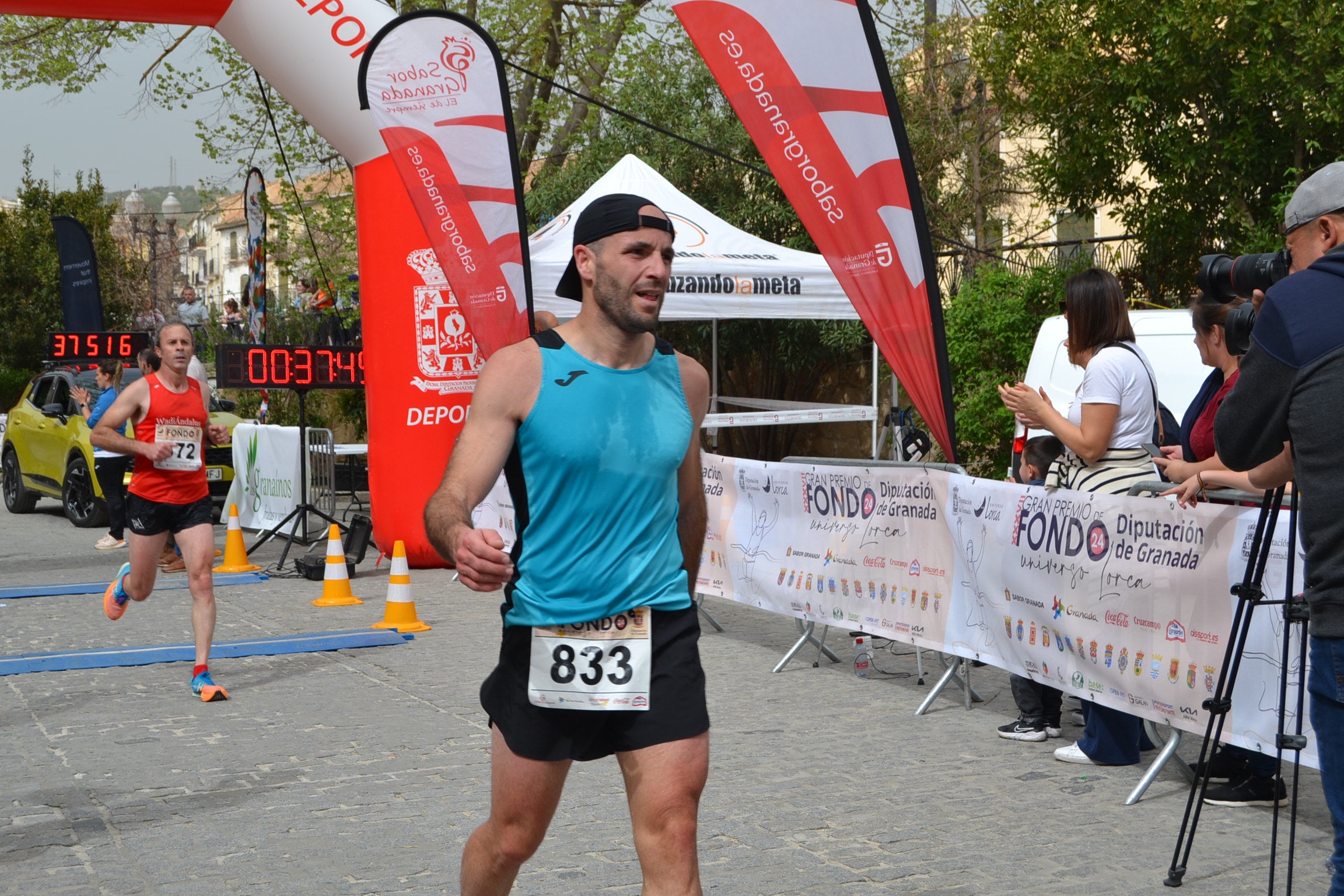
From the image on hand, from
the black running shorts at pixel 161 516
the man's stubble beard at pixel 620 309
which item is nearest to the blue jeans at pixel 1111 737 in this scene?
the man's stubble beard at pixel 620 309

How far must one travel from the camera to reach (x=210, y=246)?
148 m

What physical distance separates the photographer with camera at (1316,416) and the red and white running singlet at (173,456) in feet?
18.9

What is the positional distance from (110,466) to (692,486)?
Answer: 11.4 m

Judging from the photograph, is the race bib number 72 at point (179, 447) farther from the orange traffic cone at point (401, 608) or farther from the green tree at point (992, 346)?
the green tree at point (992, 346)

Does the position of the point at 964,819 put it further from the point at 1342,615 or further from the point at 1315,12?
the point at 1315,12

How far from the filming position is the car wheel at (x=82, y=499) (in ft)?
56.2

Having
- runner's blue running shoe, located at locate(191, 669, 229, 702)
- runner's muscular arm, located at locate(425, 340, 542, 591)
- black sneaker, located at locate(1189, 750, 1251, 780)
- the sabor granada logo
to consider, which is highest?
the sabor granada logo

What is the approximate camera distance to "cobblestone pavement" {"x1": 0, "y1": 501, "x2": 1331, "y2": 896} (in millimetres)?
4574

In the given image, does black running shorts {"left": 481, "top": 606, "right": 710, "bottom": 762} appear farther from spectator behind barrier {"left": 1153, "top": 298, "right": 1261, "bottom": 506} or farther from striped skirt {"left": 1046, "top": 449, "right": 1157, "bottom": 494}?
striped skirt {"left": 1046, "top": 449, "right": 1157, "bottom": 494}

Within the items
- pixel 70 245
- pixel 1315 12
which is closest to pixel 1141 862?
pixel 1315 12

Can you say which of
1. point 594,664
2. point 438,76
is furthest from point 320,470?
point 594,664

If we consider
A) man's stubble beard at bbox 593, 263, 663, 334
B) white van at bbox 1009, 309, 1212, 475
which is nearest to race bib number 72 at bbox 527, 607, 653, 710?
man's stubble beard at bbox 593, 263, 663, 334

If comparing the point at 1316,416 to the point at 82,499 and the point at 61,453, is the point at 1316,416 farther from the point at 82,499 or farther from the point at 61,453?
the point at 61,453

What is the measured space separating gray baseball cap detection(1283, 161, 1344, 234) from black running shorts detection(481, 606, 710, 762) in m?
1.67
